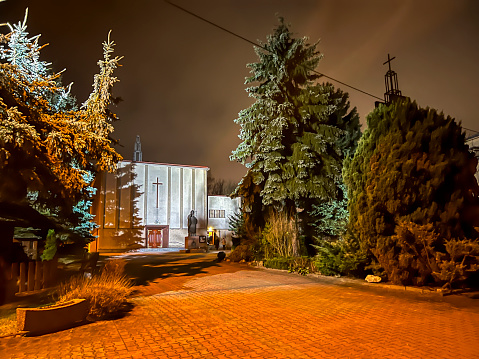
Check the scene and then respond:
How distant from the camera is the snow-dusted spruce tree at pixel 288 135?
1702 cm

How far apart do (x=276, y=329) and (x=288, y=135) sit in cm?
1326

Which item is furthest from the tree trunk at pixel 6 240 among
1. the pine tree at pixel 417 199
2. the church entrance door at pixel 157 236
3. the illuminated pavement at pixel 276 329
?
the church entrance door at pixel 157 236

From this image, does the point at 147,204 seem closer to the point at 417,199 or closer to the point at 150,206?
the point at 150,206

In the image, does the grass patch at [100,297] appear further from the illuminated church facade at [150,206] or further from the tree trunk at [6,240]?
the illuminated church facade at [150,206]

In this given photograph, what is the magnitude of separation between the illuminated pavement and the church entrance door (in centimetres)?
2793

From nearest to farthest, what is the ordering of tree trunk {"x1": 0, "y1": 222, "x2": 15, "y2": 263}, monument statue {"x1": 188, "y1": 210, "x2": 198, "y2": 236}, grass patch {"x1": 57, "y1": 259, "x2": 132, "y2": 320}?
grass patch {"x1": 57, "y1": 259, "x2": 132, "y2": 320} → tree trunk {"x1": 0, "y1": 222, "x2": 15, "y2": 263} → monument statue {"x1": 188, "y1": 210, "x2": 198, "y2": 236}

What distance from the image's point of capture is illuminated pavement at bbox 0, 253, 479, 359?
5031 millimetres

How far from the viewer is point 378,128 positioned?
11.5 m

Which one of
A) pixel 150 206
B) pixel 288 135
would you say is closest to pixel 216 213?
pixel 150 206

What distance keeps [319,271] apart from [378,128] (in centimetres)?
596

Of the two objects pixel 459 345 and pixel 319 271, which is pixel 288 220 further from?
pixel 459 345

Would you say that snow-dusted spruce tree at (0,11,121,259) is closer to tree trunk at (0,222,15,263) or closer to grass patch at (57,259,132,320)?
tree trunk at (0,222,15,263)

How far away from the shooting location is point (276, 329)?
242 inches

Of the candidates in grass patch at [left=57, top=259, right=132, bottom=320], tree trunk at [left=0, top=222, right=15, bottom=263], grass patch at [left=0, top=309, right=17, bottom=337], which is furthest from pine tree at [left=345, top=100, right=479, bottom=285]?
tree trunk at [left=0, top=222, right=15, bottom=263]
